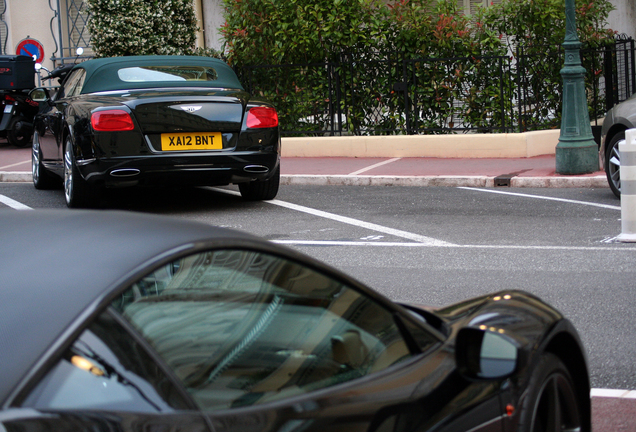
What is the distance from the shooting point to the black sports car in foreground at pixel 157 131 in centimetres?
821

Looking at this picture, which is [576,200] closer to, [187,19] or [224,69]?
[224,69]

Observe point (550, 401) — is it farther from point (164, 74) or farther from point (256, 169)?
point (164, 74)

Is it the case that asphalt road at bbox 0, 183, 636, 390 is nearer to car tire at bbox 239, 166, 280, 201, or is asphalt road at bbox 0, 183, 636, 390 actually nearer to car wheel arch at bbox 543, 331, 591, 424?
car tire at bbox 239, 166, 280, 201

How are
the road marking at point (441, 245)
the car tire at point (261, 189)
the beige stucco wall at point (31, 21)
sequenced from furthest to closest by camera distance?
the beige stucco wall at point (31, 21), the car tire at point (261, 189), the road marking at point (441, 245)

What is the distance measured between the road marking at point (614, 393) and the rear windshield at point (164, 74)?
6.22 metres

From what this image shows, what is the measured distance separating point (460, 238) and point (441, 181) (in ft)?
12.2

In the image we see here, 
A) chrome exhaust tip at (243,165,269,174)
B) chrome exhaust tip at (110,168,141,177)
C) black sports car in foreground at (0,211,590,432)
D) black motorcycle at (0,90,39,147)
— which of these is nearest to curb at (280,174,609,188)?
chrome exhaust tip at (243,165,269,174)

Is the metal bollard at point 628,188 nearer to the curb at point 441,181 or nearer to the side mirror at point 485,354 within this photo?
the curb at point 441,181

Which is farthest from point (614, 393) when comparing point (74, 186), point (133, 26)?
point (133, 26)

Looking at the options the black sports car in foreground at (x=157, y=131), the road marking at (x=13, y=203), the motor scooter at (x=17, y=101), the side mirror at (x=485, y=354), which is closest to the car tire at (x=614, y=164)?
the black sports car in foreground at (x=157, y=131)

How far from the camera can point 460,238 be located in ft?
24.5

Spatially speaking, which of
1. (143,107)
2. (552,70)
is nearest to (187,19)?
(552,70)

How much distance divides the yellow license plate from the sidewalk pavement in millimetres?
3318

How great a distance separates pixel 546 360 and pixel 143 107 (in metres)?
6.22
